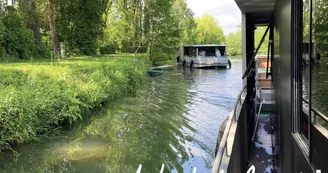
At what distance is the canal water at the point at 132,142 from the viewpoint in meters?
6.26

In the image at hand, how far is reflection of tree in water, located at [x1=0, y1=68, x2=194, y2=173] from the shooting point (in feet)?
20.5

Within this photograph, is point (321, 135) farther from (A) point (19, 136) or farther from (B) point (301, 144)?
(A) point (19, 136)

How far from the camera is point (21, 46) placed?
648 inches

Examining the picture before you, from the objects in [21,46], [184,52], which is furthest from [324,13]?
[184,52]

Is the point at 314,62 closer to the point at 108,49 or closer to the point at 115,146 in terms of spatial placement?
the point at 115,146

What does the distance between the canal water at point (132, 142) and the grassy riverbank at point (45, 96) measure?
335 millimetres

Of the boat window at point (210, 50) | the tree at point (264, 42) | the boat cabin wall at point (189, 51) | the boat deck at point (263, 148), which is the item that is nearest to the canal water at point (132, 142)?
the boat deck at point (263, 148)

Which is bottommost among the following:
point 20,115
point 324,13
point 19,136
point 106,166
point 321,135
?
point 106,166

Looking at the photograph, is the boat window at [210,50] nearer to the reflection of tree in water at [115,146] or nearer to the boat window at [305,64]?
the reflection of tree in water at [115,146]

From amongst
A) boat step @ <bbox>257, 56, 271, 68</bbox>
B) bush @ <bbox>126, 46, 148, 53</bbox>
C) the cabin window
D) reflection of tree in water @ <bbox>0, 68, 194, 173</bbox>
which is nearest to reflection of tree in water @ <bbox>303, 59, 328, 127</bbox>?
the cabin window

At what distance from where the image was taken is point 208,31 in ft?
209

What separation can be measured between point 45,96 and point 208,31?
5759cm

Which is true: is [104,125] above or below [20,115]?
below

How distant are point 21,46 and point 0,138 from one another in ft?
35.9
